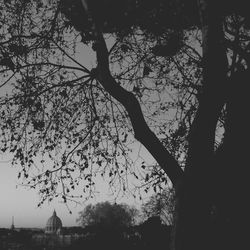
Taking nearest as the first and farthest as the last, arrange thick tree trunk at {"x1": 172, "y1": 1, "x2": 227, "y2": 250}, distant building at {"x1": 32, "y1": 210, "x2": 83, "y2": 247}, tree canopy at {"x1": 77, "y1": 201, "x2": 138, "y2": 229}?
thick tree trunk at {"x1": 172, "y1": 1, "x2": 227, "y2": 250} → distant building at {"x1": 32, "y1": 210, "x2": 83, "y2": 247} → tree canopy at {"x1": 77, "y1": 201, "x2": 138, "y2": 229}

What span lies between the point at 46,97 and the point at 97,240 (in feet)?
56.6

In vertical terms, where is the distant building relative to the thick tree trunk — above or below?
below

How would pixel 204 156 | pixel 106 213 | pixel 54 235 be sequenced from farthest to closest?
pixel 106 213 < pixel 54 235 < pixel 204 156

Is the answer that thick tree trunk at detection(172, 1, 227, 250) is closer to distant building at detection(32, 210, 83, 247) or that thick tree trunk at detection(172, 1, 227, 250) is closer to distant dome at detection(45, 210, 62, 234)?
distant building at detection(32, 210, 83, 247)

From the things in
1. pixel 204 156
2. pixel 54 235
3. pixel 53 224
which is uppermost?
pixel 204 156

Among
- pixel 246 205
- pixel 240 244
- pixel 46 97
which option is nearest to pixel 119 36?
pixel 46 97

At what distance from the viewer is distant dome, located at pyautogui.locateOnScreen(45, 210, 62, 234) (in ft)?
355

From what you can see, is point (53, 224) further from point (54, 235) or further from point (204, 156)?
point (204, 156)

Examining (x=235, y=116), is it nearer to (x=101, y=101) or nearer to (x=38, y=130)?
(x=101, y=101)

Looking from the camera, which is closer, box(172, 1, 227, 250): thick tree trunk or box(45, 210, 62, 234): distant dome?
box(172, 1, 227, 250): thick tree trunk

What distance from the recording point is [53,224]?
110m

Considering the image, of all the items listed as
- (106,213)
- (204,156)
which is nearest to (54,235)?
(106,213)

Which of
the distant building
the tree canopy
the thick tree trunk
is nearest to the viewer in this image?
the thick tree trunk

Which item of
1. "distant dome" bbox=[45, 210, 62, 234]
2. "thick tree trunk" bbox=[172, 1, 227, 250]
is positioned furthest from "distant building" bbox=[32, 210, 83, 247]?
"thick tree trunk" bbox=[172, 1, 227, 250]
